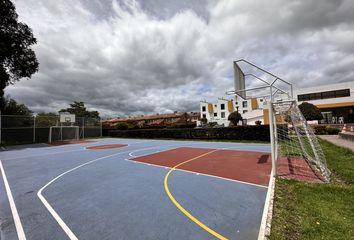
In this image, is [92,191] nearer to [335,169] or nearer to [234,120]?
[335,169]

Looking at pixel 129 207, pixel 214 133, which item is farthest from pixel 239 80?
pixel 214 133

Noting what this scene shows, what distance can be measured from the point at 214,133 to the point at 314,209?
18017mm

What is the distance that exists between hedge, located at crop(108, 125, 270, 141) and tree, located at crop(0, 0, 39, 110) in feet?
55.4

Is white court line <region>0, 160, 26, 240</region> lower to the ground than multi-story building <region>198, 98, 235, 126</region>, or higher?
lower

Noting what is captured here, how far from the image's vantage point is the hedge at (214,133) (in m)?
18.2

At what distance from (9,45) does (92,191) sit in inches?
932

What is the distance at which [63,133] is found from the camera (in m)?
28.3

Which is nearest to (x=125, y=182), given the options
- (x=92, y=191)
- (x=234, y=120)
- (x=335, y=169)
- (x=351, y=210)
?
(x=92, y=191)

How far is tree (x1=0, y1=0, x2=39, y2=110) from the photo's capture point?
62.5ft

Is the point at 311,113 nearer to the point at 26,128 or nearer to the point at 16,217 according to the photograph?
the point at 16,217

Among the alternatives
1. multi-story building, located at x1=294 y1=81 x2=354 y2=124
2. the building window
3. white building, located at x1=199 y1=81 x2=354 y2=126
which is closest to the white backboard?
white building, located at x1=199 y1=81 x2=354 y2=126

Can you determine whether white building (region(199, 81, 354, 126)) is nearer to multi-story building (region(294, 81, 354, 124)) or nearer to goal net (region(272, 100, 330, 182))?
multi-story building (region(294, 81, 354, 124))

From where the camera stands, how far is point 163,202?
4625 mm

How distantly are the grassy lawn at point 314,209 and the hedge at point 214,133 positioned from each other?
12279mm
